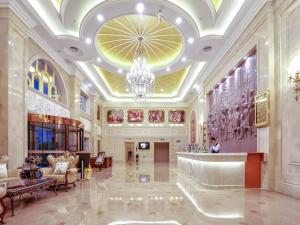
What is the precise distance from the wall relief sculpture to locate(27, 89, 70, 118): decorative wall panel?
24.3 ft

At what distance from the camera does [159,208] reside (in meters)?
4.82

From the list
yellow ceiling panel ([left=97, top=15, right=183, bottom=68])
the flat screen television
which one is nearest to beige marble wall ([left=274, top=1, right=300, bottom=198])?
yellow ceiling panel ([left=97, top=15, right=183, bottom=68])

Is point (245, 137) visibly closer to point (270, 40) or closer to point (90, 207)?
point (270, 40)

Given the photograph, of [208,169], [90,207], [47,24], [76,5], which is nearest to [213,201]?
[208,169]

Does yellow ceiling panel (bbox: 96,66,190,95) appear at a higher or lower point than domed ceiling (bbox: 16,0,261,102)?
lower

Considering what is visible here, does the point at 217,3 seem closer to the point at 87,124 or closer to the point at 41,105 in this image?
the point at 41,105

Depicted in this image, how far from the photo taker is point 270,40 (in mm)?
6641

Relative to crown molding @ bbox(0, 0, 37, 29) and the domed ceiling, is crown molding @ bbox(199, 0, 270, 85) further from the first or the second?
crown molding @ bbox(0, 0, 37, 29)

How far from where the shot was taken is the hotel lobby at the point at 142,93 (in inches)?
194

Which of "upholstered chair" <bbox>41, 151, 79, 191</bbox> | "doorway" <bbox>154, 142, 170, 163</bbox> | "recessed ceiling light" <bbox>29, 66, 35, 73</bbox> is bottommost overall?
"doorway" <bbox>154, 142, 170, 163</bbox>

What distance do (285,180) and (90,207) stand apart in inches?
177

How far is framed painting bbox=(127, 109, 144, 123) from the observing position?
23.0 m

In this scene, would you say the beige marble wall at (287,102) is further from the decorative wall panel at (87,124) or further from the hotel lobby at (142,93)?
the decorative wall panel at (87,124)

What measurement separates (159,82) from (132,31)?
7867mm
